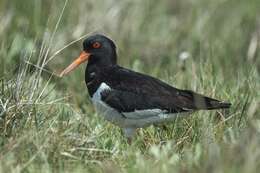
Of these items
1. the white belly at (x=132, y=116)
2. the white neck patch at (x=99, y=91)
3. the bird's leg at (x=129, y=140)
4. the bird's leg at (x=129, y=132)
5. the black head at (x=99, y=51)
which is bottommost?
the bird's leg at (x=129, y=140)

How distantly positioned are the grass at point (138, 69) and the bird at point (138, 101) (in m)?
0.12

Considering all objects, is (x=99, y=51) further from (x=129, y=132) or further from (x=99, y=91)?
(x=129, y=132)

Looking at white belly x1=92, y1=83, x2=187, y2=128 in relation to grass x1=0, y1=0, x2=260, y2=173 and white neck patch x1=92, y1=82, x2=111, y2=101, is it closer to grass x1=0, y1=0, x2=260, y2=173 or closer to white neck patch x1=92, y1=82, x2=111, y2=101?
white neck patch x1=92, y1=82, x2=111, y2=101

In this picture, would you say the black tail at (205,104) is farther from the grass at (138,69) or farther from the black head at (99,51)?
the black head at (99,51)

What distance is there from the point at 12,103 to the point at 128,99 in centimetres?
104

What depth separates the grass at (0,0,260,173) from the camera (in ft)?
18.1

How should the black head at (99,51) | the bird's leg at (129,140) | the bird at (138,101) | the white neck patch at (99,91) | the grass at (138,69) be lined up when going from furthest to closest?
the black head at (99,51) → the white neck patch at (99,91) → the bird at (138,101) → the bird's leg at (129,140) → the grass at (138,69)

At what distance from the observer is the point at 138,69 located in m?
9.13

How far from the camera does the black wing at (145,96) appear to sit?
21.8 feet

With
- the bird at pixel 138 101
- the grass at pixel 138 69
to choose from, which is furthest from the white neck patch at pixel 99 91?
the grass at pixel 138 69

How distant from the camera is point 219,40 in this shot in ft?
34.1

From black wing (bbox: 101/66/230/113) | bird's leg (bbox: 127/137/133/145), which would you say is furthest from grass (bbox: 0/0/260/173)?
black wing (bbox: 101/66/230/113)

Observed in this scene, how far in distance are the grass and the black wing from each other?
6.3 inches

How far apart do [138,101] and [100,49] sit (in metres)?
0.83
